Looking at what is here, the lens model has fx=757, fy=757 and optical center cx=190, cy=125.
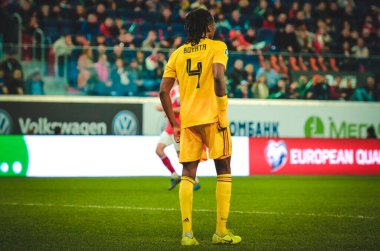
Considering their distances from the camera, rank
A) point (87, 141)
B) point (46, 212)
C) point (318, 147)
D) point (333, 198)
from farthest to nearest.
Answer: point (318, 147) < point (87, 141) < point (333, 198) < point (46, 212)

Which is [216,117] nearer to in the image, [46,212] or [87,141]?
[46,212]

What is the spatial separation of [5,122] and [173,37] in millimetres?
5369

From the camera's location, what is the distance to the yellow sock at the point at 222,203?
727cm

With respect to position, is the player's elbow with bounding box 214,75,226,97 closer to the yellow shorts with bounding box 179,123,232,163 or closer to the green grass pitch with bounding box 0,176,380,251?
the yellow shorts with bounding box 179,123,232,163

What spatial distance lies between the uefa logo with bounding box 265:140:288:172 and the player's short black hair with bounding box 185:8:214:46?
44.8 feet

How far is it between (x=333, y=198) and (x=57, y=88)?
9792mm

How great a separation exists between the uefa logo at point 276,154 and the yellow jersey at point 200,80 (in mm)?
13589

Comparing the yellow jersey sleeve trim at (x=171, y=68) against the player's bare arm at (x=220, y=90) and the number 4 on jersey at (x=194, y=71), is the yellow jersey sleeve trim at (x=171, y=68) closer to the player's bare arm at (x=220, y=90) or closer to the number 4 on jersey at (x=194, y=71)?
the number 4 on jersey at (x=194, y=71)

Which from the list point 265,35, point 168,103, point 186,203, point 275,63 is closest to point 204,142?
point 168,103

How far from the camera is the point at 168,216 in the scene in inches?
391

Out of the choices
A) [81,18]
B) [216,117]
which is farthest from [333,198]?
[81,18]

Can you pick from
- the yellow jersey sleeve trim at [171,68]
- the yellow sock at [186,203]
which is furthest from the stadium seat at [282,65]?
the yellow sock at [186,203]

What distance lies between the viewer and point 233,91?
21.9 meters

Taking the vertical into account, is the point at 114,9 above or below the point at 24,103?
above
